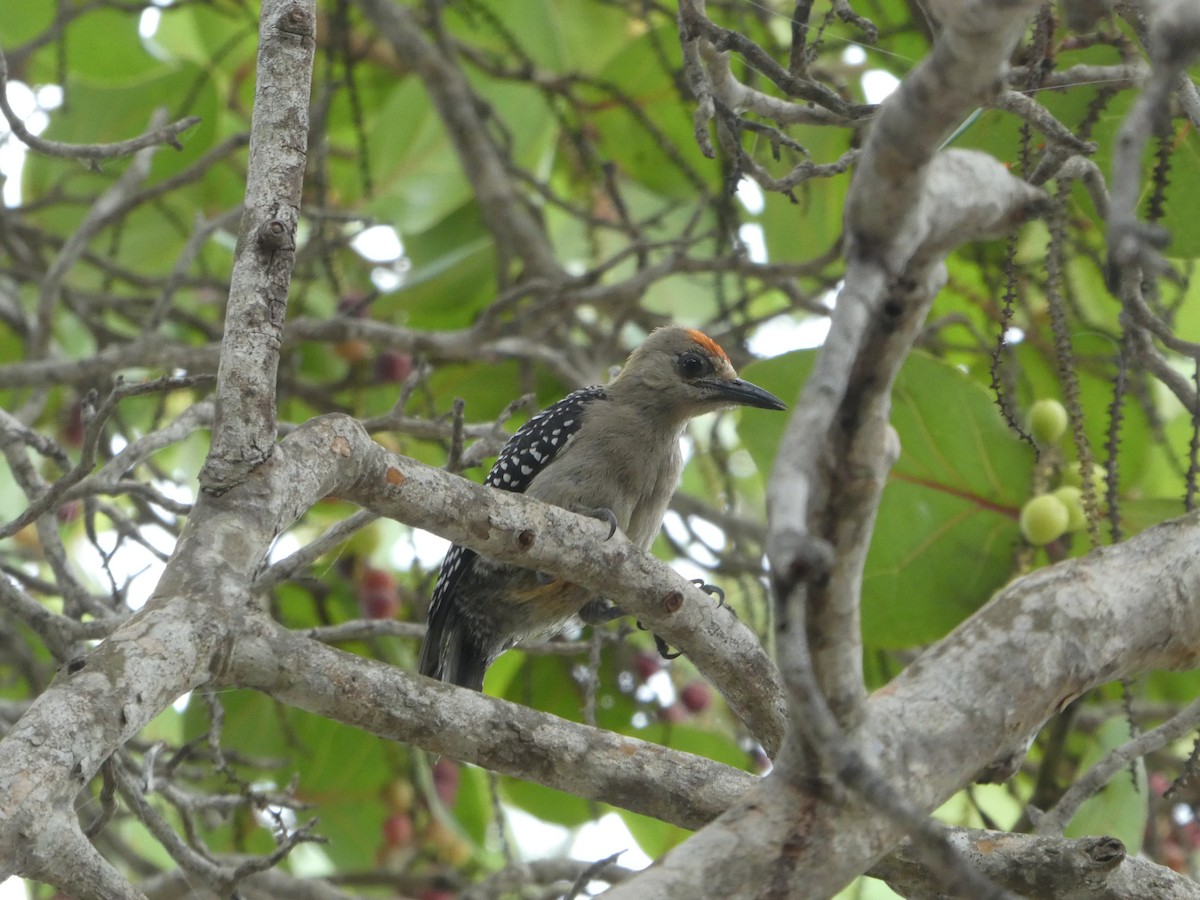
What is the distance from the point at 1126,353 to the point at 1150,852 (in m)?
1.97

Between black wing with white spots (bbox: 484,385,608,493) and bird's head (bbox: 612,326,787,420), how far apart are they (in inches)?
5.5

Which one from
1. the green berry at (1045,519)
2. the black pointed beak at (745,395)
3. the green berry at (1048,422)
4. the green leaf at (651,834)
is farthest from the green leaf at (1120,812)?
the green leaf at (651,834)

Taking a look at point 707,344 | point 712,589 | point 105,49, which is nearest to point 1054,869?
point 712,589

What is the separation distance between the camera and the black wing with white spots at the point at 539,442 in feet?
13.1

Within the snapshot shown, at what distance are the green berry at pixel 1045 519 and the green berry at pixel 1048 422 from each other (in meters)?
0.19

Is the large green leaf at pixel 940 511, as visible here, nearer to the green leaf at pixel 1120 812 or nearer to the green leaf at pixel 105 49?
the green leaf at pixel 1120 812

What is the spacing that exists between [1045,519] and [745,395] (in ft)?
3.00

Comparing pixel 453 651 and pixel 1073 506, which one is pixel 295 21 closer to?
pixel 453 651

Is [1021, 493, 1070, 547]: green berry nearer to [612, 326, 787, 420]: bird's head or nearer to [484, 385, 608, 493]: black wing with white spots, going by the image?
[612, 326, 787, 420]: bird's head

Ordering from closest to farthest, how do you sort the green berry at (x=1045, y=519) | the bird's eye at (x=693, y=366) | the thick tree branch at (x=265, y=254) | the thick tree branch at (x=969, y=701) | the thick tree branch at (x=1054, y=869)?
the thick tree branch at (x=969, y=701) < the thick tree branch at (x=265, y=254) < the thick tree branch at (x=1054, y=869) < the green berry at (x=1045, y=519) < the bird's eye at (x=693, y=366)

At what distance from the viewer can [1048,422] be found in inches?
144

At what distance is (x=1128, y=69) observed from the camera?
2.46 meters

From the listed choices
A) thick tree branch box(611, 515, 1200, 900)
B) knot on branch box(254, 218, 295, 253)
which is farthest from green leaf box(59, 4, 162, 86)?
thick tree branch box(611, 515, 1200, 900)

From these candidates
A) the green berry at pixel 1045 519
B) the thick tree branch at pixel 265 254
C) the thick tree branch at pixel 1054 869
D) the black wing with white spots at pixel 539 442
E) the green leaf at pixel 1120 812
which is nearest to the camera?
the thick tree branch at pixel 265 254
